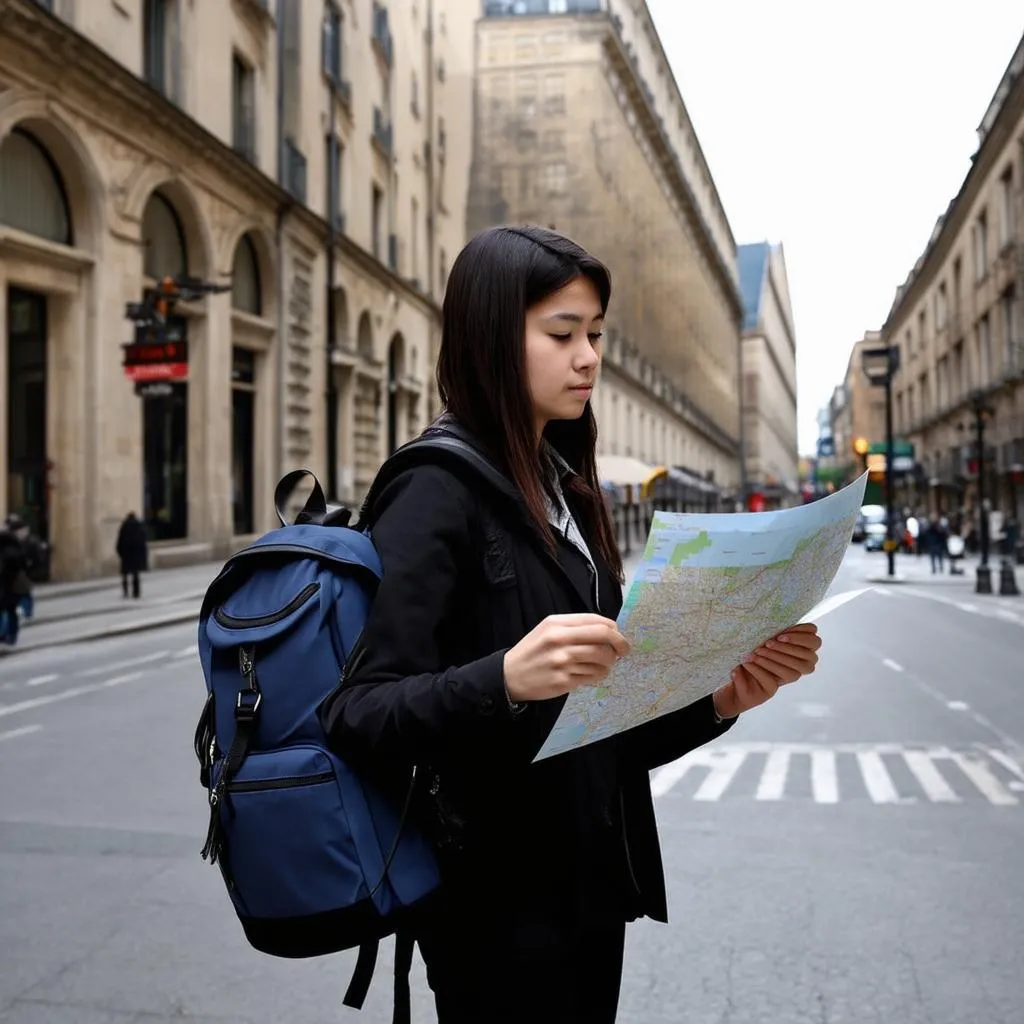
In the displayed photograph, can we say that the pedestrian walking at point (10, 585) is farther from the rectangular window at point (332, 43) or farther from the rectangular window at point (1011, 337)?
the rectangular window at point (1011, 337)

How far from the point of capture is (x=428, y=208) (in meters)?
44.9

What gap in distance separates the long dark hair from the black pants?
25.0 inches

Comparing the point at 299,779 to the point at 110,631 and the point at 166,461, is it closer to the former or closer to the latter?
the point at 110,631

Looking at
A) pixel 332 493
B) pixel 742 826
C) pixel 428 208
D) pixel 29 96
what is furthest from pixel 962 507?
pixel 742 826

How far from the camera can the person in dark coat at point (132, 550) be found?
19.4 metres

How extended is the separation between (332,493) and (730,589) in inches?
1220

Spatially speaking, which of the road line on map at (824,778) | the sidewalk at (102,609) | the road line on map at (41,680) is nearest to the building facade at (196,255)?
the sidewalk at (102,609)

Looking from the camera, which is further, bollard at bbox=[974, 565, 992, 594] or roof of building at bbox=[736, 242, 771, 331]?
roof of building at bbox=[736, 242, 771, 331]

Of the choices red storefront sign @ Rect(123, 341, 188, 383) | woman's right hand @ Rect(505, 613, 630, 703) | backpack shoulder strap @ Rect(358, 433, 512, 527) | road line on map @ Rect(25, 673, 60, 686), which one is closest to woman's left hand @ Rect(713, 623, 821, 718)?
woman's right hand @ Rect(505, 613, 630, 703)

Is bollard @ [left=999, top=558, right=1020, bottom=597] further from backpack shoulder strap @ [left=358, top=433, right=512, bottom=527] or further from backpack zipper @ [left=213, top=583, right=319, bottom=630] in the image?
backpack zipper @ [left=213, top=583, right=319, bottom=630]

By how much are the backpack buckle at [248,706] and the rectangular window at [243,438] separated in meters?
27.1

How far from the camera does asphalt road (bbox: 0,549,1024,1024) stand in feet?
13.0

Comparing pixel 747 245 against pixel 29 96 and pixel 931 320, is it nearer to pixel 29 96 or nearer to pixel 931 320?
pixel 931 320

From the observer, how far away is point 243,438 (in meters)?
29.3
